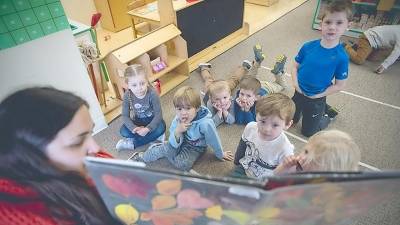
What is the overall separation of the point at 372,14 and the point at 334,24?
2035mm

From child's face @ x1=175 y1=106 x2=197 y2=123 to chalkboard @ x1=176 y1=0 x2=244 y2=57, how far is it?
1172 mm

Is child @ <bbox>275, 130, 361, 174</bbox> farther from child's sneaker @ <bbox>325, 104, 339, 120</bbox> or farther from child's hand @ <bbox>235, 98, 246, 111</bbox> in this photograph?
child's sneaker @ <bbox>325, 104, 339, 120</bbox>

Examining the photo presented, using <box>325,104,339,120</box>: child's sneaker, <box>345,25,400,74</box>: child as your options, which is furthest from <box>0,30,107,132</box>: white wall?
<box>345,25,400,74</box>: child

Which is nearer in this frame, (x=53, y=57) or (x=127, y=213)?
(x=127, y=213)

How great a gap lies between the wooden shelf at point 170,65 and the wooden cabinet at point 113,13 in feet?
4.94

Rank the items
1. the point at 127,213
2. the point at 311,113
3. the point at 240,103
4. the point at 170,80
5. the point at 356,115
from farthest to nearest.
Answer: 1. the point at 170,80
2. the point at 356,115
3. the point at 240,103
4. the point at 311,113
5. the point at 127,213

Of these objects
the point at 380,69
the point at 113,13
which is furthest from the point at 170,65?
the point at 380,69

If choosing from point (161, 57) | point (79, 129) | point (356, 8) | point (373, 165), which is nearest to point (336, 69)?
point (373, 165)

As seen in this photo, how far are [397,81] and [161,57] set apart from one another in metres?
2.09

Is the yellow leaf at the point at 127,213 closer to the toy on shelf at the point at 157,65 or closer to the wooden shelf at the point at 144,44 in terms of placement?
the wooden shelf at the point at 144,44

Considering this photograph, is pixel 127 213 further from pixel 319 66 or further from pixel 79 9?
pixel 79 9

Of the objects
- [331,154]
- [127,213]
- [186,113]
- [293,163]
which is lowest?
[186,113]

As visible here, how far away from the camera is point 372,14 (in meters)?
2.98

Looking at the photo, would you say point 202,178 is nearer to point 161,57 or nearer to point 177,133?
point 177,133
